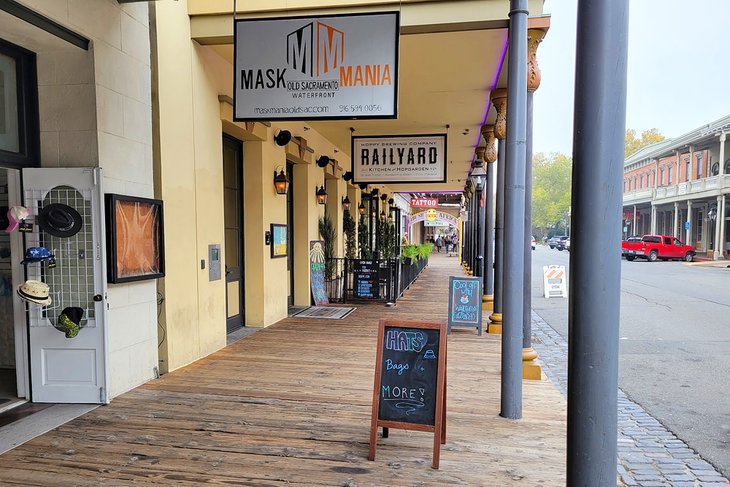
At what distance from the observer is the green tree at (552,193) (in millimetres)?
71500

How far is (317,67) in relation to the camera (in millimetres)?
4246

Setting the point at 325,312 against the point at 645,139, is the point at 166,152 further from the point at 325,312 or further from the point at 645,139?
the point at 645,139

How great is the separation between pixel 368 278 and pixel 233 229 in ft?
12.0

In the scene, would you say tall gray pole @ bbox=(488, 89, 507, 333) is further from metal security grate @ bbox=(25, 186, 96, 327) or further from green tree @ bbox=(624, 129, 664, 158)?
green tree @ bbox=(624, 129, 664, 158)

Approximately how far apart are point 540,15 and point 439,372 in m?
3.68

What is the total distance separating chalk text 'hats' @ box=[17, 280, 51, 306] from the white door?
186 millimetres

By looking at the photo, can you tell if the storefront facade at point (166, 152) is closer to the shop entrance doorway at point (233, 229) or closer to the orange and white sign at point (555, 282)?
the shop entrance doorway at point (233, 229)

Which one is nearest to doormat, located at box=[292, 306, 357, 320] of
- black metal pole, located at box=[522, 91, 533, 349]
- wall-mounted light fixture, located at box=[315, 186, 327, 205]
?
wall-mounted light fixture, located at box=[315, 186, 327, 205]

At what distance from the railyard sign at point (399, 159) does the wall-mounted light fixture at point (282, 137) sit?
145cm

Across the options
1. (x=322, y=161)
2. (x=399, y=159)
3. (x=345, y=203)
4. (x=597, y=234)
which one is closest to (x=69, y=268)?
(x=597, y=234)

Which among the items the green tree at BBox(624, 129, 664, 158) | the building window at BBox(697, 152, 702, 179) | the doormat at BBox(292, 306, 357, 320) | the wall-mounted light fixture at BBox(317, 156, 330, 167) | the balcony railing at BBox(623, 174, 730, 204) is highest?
the green tree at BBox(624, 129, 664, 158)

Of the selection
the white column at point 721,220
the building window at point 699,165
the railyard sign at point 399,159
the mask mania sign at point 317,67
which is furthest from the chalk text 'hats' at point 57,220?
the building window at point 699,165

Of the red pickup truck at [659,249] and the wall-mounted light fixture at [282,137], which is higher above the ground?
the wall-mounted light fixture at [282,137]

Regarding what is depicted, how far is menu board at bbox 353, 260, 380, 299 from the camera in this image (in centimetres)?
995
